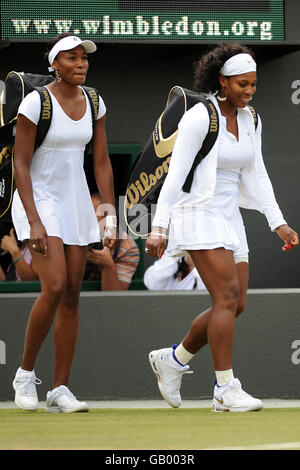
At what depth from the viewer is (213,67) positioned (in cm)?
632

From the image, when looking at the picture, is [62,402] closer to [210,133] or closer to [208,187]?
[208,187]

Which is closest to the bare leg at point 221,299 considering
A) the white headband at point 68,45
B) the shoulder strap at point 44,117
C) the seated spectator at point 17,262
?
the shoulder strap at point 44,117

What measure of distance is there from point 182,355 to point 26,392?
0.92m

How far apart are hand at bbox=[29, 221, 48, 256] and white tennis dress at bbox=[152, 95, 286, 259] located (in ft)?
1.91

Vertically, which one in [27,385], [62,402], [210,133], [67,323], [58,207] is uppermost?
[210,133]

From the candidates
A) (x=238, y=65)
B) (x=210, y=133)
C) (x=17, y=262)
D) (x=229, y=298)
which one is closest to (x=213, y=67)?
(x=238, y=65)

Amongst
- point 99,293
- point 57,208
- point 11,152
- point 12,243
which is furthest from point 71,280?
point 12,243

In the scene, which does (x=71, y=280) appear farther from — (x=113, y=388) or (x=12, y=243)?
(x=12, y=243)

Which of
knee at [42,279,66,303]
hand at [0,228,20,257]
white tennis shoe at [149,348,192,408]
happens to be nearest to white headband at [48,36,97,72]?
knee at [42,279,66,303]

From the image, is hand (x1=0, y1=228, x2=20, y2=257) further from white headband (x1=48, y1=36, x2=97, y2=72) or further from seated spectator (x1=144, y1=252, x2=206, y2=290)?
white headband (x1=48, y1=36, x2=97, y2=72)

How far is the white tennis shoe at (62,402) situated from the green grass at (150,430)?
0.28 feet

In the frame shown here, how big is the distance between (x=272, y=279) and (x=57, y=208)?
331cm

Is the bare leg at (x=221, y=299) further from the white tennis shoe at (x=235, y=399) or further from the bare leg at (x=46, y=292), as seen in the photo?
the bare leg at (x=46, y=292)

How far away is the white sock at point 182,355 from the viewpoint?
254 inches
